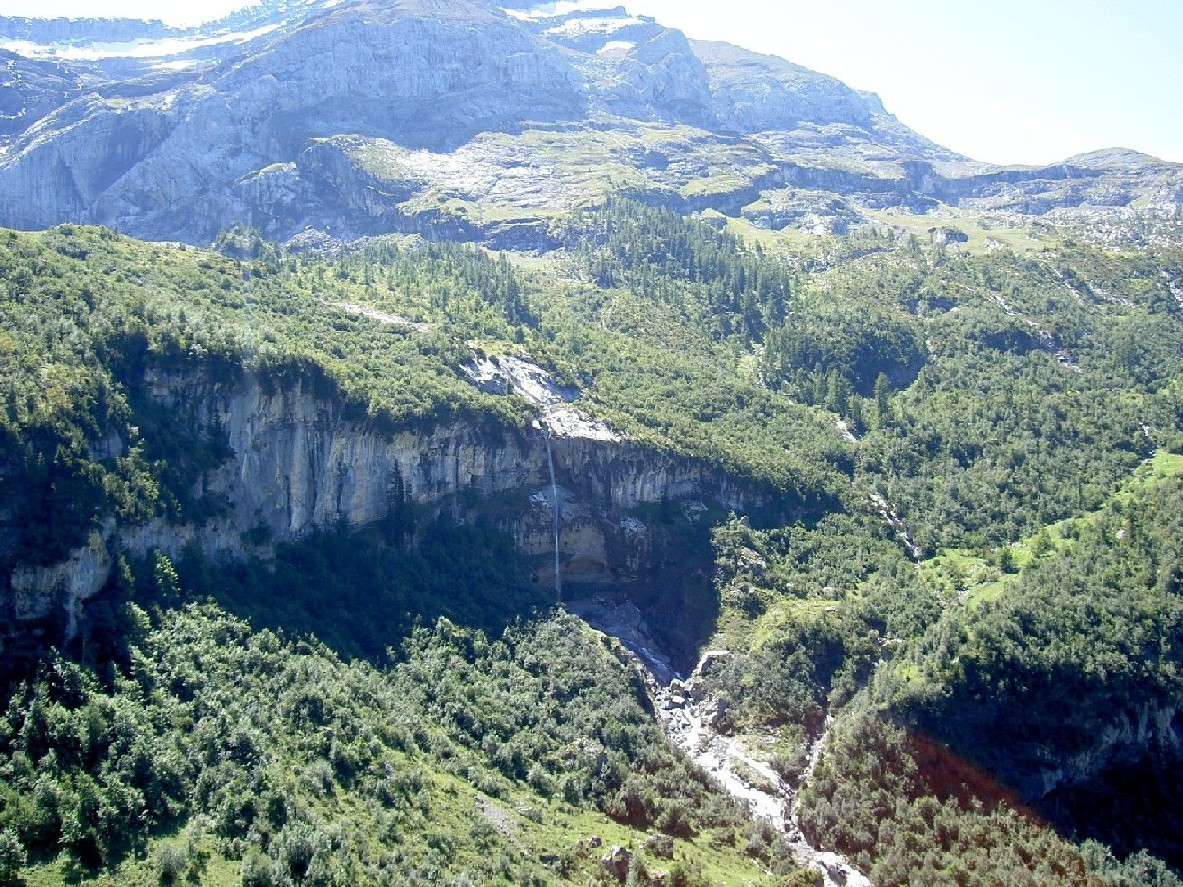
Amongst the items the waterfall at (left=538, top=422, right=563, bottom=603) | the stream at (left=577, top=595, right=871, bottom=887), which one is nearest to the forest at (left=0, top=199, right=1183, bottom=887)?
the stream at (left=577, top=595, right=871, bottom=887)

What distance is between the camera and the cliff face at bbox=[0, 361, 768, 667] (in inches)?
3260

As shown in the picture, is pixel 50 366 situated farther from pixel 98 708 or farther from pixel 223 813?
pixel 223 813

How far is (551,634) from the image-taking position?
107125 mm

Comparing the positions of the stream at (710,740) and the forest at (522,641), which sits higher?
the forest at (522,641)

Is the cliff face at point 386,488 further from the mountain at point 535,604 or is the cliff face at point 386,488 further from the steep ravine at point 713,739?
the steep ravine at point 713,739

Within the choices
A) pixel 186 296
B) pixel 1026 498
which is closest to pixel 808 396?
pixel 1026 498

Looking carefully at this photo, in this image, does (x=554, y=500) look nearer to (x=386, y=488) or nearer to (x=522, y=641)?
(x=386, y=488)

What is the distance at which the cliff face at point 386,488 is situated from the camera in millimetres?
82812

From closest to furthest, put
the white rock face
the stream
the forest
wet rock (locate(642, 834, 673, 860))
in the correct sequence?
the forest, wet rock (locate(642, 834, 673, 860)), the stream, the white rock face

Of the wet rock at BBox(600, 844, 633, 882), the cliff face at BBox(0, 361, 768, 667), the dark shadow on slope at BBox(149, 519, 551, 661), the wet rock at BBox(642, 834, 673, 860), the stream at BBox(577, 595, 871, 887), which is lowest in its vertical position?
the stream at BBox(577, 595, 871, 887)

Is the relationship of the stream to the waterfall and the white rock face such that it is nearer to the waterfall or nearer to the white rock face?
the waterfall

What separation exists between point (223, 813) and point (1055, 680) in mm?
73859

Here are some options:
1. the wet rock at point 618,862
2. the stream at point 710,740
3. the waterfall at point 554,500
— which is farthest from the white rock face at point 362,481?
the wet rock at point 618,862

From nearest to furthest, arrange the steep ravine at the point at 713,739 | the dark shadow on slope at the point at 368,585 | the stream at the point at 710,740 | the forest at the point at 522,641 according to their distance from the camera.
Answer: the forest at the point at 522,641
the stream at the point at 710,740
the steep ravine at the point at 713,739
the dark shadow on slope at the point at 368,585
